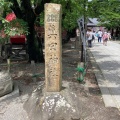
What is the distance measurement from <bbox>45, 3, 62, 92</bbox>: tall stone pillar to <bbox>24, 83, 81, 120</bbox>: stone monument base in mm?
257

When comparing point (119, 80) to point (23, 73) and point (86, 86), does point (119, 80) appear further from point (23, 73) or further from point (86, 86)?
point (23, 73)

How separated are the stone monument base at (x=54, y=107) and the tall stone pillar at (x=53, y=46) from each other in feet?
0.84

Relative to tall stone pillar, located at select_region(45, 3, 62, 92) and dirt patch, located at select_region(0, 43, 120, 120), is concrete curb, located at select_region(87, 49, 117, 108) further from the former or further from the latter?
tall stone pillar, located at select_region(45, 3, 62, 92)

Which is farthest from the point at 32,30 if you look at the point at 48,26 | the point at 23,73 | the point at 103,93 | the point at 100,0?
the point at 48,26

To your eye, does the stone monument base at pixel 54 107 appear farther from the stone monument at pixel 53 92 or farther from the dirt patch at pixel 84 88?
the dirt patch at pixel 84 88

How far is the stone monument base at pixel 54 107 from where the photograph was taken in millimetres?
5188

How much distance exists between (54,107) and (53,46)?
49.1 inches

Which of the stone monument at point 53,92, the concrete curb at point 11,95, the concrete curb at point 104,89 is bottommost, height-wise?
the concrete curb at point 104,89

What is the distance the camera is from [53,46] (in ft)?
18.0

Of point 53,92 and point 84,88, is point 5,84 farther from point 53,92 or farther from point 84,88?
point 84,88

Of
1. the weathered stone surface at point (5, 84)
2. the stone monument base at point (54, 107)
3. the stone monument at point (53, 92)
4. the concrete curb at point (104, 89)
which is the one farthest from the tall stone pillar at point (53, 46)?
the concrete curb at point (104, 89)

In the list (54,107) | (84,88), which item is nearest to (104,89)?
(84,88)

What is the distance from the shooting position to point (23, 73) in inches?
365

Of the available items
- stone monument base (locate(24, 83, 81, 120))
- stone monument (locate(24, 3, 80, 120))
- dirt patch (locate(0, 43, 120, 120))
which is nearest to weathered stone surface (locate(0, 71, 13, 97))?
dirt patch (locate(0, 43, 120, 120))
